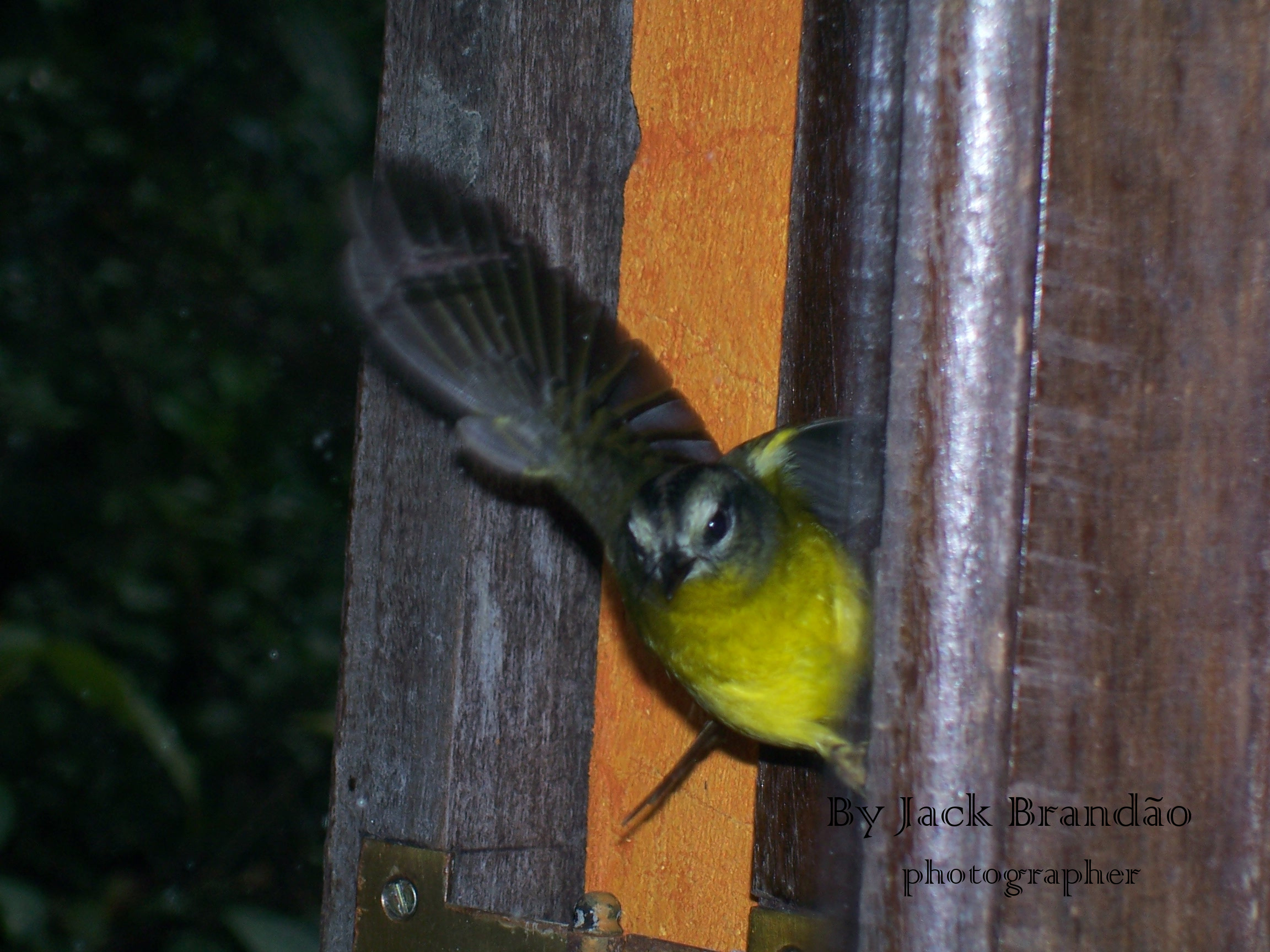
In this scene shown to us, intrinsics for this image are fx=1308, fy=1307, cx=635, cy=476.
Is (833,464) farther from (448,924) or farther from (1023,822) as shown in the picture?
(448,924)

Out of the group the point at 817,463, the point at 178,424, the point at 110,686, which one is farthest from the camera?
the point at 178,424

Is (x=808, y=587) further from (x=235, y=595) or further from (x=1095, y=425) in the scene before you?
(x=235, y=595)

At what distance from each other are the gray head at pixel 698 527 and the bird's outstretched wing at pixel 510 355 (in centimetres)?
4

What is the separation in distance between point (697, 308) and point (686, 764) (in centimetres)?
43

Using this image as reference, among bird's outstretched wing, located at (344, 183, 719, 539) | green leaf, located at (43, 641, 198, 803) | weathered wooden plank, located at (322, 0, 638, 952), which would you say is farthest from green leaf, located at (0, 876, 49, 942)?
bird's outstretched wing, located at (344, 183, 719, 539)

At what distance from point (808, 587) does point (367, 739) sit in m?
0.42

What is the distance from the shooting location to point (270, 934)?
5.73ft

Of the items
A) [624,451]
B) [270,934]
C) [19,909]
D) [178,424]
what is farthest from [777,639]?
[178,424]

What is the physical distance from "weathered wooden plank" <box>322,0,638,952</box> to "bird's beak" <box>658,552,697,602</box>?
0.10 metres

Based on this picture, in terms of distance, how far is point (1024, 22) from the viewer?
0.66m

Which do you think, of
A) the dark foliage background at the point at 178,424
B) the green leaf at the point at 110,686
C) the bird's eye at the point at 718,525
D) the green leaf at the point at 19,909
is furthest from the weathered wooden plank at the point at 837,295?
the dark foliage background at the point at 178,424

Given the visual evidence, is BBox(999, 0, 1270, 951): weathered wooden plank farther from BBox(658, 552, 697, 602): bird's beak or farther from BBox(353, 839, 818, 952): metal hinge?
BBox(658, 552, 697, 602): bird's beak

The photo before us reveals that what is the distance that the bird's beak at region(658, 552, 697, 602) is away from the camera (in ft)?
3.92

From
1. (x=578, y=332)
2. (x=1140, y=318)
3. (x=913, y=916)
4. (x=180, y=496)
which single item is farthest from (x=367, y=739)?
(x=180, y=496)
